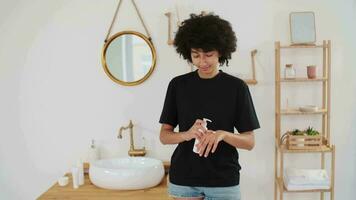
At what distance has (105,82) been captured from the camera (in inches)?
96.0

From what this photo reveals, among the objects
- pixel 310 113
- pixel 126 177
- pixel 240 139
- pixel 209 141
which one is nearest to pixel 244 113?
pixel 240 139

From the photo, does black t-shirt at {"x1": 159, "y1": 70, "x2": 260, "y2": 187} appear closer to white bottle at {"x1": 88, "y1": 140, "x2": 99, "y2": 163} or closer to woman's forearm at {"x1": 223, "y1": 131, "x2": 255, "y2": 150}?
woman's forearm at {"x1": 223, "y1": 131, "x2": 255, "y2": 150}

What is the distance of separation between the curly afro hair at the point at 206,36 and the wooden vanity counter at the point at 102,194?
89 centimetres

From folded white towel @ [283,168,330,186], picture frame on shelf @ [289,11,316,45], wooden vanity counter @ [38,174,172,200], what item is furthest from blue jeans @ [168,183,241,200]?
picture frame on shelf @ [289,11,316,45]

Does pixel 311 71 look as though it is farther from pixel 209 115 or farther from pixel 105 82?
pixel 105 82

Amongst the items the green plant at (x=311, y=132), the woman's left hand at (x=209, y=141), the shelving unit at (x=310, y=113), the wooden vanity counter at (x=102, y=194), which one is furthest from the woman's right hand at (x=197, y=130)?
the green plant at (x=311, y=132)

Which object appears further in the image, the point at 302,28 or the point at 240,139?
the point at 302,28

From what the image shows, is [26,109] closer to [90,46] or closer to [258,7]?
[90,46]

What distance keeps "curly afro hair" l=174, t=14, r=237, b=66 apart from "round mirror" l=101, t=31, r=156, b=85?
866 millimetres

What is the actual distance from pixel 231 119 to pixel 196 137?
0.20m

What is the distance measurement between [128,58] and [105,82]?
22 cm

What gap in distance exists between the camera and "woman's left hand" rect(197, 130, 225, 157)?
53.1 inches

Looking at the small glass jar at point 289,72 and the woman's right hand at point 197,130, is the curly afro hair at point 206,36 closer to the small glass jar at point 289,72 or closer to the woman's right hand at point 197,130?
the woman's right hand at point 197,130

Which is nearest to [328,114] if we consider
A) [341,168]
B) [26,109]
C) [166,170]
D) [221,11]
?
[341,168]
